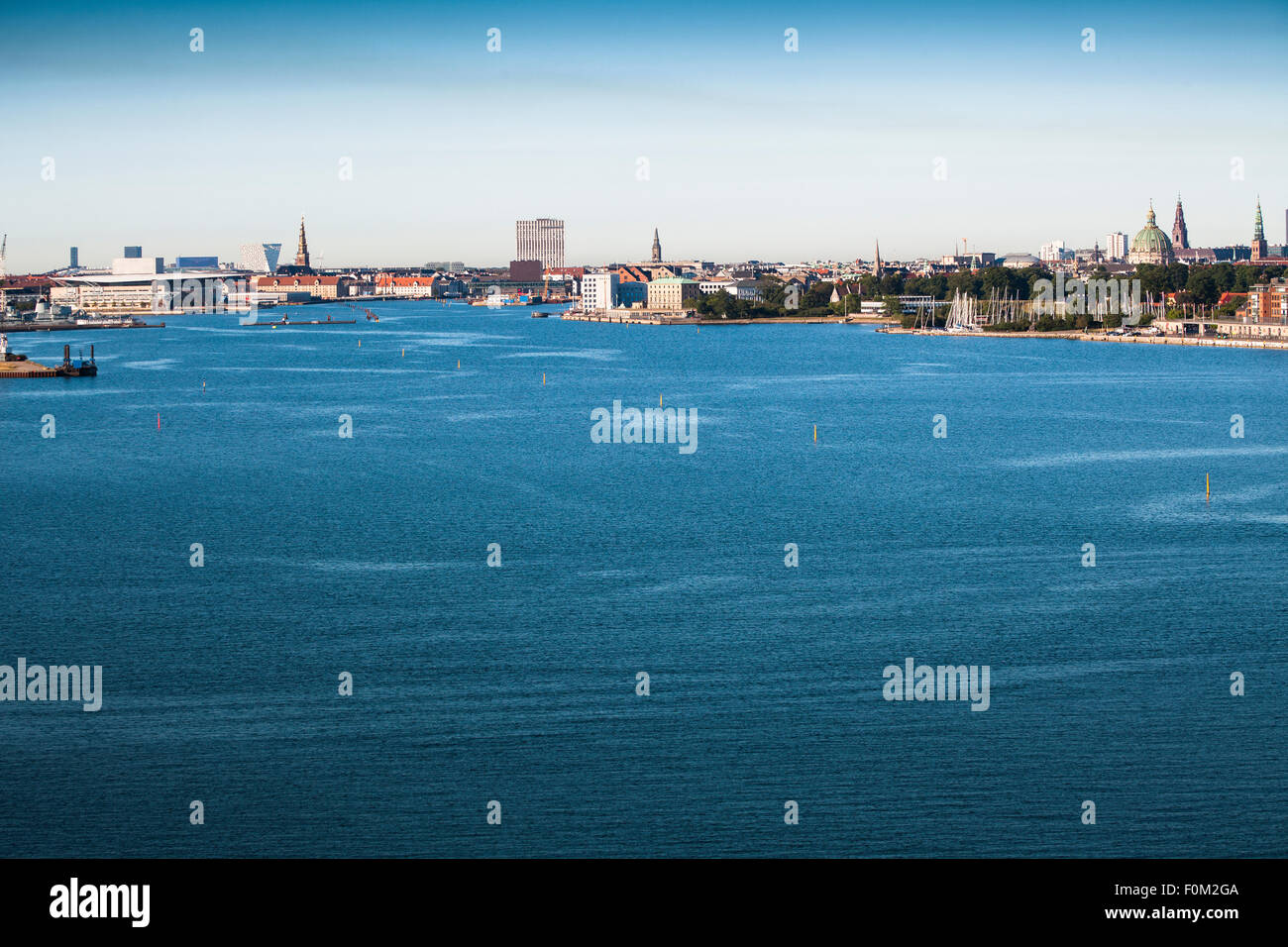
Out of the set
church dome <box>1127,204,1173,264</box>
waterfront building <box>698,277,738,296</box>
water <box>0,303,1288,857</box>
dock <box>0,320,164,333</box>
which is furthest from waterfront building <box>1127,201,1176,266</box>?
water <box>0,303,1288,857</box>

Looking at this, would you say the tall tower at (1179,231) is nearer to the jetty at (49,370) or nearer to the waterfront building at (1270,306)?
the waterfront building at (1270,306)

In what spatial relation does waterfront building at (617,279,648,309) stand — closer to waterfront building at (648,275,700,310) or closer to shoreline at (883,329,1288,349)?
waterfront building at (648,275,700,310)

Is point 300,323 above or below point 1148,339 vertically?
above

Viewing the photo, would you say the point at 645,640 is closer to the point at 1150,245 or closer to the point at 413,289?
the point at 1150,245

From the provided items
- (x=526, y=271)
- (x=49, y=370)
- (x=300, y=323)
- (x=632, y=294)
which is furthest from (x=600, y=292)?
(x=526, y=271)

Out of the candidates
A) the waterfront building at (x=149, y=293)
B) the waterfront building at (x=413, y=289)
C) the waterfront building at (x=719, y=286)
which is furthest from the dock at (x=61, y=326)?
the waterfront building at (x=413, y=289)

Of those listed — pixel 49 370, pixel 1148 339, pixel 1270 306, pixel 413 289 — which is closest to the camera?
pixel 49 370
